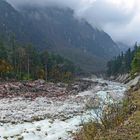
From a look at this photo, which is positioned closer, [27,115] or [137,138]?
[137,138]

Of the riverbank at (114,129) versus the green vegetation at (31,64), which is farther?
the green vegetation at (31,64)

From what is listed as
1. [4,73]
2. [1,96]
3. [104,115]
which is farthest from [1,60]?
[104,115]

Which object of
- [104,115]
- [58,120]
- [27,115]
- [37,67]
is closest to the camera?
[104,115]

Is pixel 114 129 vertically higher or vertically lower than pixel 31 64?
lower

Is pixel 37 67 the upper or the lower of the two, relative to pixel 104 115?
upper

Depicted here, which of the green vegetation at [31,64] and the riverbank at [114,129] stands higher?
the green vegetation at [31,64]

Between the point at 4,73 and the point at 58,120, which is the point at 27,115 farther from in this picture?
the point at 4,73

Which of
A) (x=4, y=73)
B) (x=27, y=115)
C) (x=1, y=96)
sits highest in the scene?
(x=4, y=73)

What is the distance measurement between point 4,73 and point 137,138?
106 meters

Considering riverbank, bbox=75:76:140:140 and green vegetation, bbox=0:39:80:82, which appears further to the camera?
green vegetation, bbox=0:39:80:82

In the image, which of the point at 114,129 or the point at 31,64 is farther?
the point at 31,64

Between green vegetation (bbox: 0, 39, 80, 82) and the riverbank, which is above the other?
green vegetation (bbox: 0, 39, 80, 82)

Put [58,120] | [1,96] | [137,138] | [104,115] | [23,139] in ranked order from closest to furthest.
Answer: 1. [137,138]
2. [104,115]
3. [23,139]
4. [58,120]
5. [1,96]

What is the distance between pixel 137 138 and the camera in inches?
755
